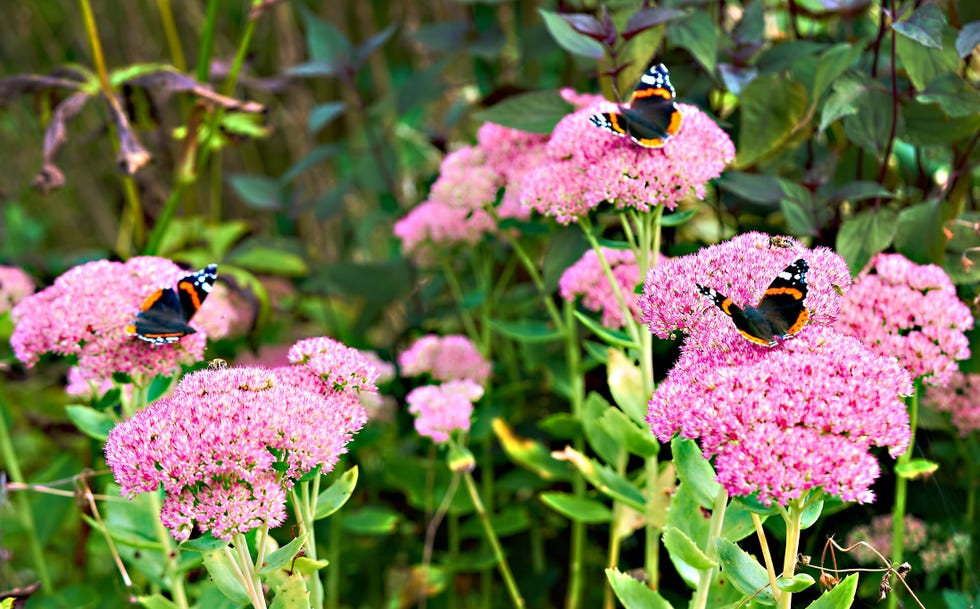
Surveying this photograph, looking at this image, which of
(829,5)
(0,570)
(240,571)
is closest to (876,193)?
(829,5)

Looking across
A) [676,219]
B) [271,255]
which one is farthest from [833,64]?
[271,255]

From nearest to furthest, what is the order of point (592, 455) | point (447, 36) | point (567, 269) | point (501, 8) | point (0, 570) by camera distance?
point (567, 269) → point (0, 570) → point (592, 455) → point (447, 36) → point (501, 8)

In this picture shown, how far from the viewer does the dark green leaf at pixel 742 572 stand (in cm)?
88

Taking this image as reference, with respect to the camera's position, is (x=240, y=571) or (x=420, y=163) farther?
(x=420, y=163)

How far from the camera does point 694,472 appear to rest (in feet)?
3.13

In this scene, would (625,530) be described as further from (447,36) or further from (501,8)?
(501,8)

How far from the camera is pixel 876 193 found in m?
1.32

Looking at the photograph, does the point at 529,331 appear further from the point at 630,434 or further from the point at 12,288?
the point at 12,288

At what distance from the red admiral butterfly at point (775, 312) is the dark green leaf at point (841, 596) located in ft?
0.75

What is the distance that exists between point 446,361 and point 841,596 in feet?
2.73

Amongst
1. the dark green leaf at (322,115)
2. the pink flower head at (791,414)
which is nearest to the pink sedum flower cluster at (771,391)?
the pink flower head at (791,414)

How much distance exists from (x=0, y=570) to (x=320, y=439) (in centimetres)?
104

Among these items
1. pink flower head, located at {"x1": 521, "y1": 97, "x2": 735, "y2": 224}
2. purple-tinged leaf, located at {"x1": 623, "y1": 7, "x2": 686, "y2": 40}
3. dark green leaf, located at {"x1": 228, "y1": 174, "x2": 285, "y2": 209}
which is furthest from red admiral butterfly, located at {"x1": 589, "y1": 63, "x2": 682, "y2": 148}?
dark green leaf, located at {"x1": 228, "y1": 174, "x2": 285, "y2": 209}

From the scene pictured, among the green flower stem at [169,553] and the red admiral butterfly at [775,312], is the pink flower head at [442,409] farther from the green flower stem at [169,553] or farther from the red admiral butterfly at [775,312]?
the red admiral butterfly at [775,312]
